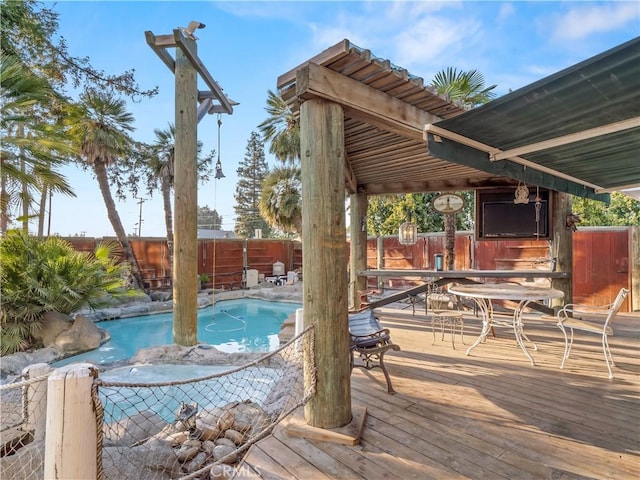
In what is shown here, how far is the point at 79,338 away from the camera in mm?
6184

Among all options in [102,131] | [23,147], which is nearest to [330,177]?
[23,147]

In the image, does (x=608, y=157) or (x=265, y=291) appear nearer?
(x=608, y=157)

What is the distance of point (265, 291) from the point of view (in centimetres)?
1205

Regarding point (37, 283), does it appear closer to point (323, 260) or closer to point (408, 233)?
point (323, 260)

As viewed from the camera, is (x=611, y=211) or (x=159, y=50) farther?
(x=611, y=211)

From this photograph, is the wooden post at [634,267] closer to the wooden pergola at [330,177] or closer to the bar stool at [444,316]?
the bar stool at [444,316]

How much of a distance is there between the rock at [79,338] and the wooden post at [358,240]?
5.03m

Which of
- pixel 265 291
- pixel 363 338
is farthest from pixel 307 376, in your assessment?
pixel 265 291

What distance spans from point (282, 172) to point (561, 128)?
11.4 meters

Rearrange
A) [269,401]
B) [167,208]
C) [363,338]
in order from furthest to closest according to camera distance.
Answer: [167,208] < [269,401] < [363,338]

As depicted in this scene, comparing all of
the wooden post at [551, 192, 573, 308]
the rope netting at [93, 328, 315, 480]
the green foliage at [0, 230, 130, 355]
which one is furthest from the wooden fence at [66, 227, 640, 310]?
the rope netting at [93, 328, 315, 480]

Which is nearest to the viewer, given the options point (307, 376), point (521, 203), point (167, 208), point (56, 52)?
point (307, 376)

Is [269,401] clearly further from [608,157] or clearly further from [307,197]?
[608,157]

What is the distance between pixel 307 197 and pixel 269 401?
2.48 metres
